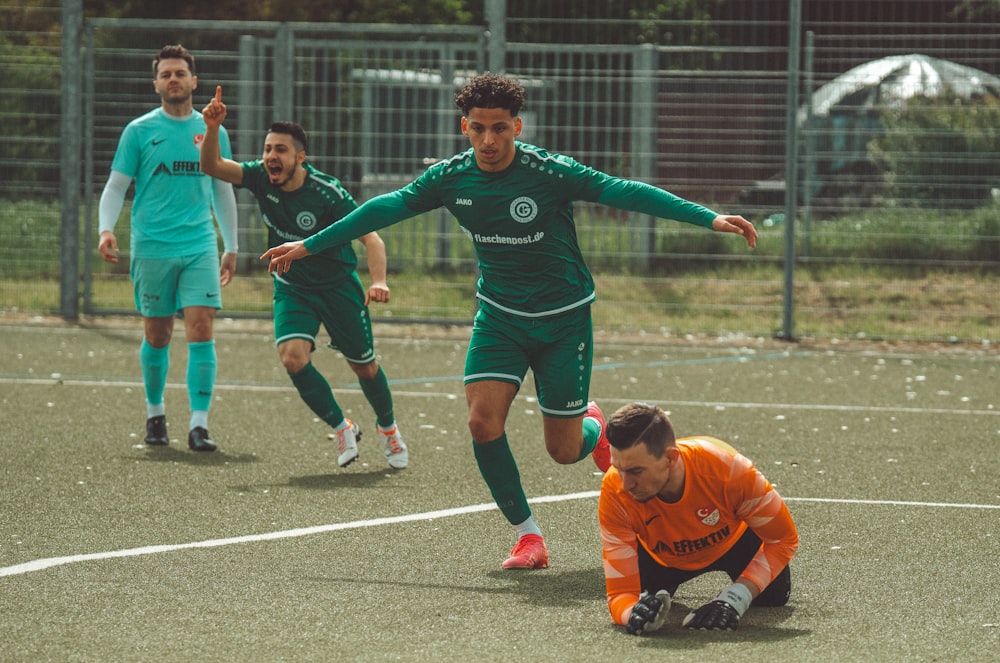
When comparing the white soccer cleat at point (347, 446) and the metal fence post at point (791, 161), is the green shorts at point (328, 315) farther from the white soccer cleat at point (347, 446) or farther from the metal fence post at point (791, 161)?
the metal fence post at point (791, 161)

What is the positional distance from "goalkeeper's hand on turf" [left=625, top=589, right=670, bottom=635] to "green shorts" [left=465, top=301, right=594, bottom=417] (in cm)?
150

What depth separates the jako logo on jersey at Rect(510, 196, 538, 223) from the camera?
625 cm

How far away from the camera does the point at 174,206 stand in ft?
29.9

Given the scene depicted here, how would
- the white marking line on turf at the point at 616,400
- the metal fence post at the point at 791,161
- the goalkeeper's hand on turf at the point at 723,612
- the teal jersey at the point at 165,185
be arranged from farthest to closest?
1. the metal fence post at the point at 791,161
2. the white marking line on turf at the point at 616,400
3. the teal jersey at the point at 165,185
4. the goalkeeper's hand on turf at the point at 723,612

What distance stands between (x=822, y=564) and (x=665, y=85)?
962 centimetres

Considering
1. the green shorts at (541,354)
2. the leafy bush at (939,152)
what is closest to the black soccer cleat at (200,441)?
the green shorts at (541,354)

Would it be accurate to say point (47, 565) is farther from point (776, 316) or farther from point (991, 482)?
point (776, 316)

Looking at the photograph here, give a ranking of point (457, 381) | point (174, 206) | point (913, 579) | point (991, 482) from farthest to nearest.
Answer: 1. point (457, 381)
2. point (174, 206)
3. point (991, 482)
4. point (913, 579)

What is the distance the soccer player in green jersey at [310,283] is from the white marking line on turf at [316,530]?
118 centimetres

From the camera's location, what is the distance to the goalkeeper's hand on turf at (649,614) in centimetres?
500

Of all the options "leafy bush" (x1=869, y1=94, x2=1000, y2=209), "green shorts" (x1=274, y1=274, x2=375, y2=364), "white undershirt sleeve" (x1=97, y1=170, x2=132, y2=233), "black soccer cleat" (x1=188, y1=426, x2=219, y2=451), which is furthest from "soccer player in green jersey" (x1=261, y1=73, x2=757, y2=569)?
"leafy bush" (x1=869, y1=94, x2=1000, y2=209)

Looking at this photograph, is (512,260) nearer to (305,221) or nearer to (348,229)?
(348,229)

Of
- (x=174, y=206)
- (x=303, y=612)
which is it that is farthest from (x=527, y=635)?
(x=174, y=206)

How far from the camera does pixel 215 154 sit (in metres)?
8.37
